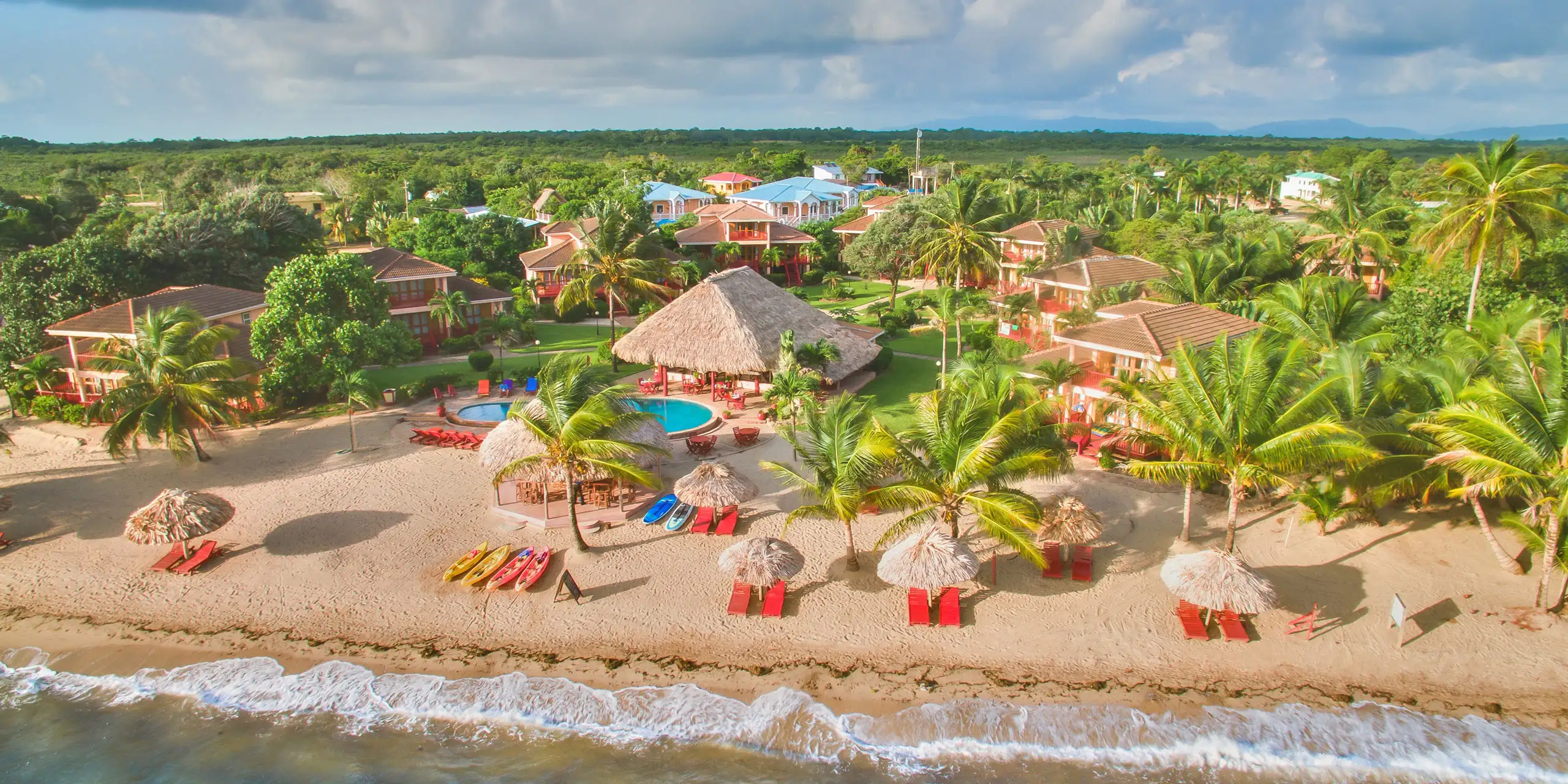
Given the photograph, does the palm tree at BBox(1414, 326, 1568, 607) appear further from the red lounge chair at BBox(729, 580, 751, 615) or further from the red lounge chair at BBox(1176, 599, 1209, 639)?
the red lounge chair at BBox(729, 580, 751, 615)

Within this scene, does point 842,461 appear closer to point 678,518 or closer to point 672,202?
point 678,518

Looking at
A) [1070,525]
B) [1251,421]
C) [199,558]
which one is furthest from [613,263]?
[1251,421]

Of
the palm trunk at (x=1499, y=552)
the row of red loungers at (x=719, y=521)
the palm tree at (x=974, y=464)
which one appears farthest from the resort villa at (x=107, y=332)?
the palm trunk at (x=1499, y=552)

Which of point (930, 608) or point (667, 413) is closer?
point (930, 608)

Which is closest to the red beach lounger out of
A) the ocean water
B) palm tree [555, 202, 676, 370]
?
the ocean water

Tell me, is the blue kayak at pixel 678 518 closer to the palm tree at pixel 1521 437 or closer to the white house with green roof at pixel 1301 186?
the palm tree at pixel 1521 437
